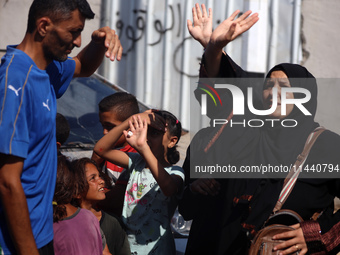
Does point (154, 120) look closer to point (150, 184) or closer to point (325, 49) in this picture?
point (150, 184)

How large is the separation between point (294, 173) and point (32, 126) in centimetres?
129

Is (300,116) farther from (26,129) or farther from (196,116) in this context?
(196,116)

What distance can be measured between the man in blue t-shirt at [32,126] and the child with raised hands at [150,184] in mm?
874

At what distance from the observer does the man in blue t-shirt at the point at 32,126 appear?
202 centimetres

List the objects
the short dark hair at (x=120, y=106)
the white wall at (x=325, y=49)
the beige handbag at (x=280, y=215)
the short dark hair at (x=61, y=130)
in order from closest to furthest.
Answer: the beige handbag at (x=280, y=215)
the short dark hair at (x=61, y=130)
the short dark hair at (x=120, y=106)
the white wall at (x=325, y=49)

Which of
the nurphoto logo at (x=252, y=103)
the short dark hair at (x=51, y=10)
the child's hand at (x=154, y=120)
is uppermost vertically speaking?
the short dark hair at (x=51, y=10)

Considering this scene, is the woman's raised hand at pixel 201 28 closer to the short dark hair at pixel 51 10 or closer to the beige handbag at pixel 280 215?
the beige handbag at pixel 280 215

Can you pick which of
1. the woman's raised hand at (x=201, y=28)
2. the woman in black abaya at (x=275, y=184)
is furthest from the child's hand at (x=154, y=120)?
the woman's raised hand at (x=201, y=28)

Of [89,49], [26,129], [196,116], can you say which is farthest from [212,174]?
[196,116]

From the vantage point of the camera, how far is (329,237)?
2646 mm

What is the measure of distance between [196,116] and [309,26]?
76.0 inches

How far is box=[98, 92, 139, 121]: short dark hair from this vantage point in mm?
3902

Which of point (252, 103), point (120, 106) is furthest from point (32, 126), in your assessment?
point (120, 106)

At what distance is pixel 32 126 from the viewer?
2.11 meters
